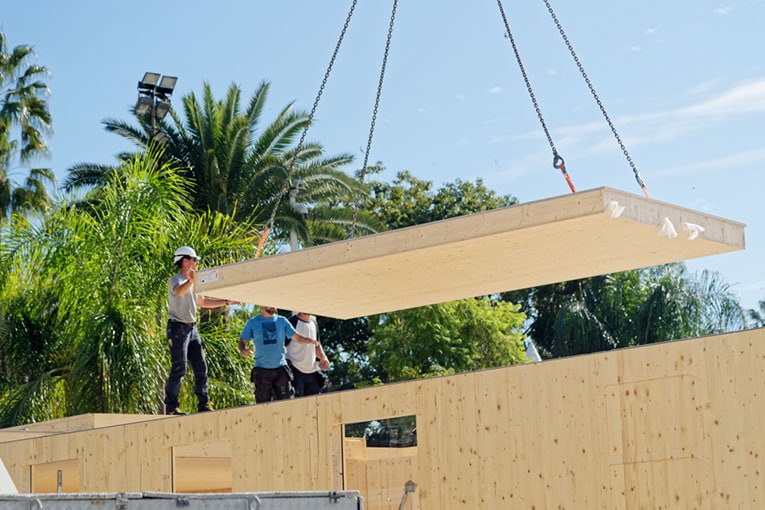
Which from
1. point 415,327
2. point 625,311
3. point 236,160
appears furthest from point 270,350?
point 625,311

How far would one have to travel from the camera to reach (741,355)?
1070cm

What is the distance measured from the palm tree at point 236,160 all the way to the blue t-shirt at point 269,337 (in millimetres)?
16063

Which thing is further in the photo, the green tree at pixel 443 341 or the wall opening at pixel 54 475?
the green tree at pixel 443 341

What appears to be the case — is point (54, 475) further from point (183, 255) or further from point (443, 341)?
point (443, 341)

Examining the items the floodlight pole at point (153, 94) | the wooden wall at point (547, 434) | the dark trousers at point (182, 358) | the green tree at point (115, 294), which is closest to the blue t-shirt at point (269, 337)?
the dark trousers at point (182, 358)

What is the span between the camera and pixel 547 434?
38.5ft

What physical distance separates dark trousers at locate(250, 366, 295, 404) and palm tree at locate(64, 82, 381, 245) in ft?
52.6

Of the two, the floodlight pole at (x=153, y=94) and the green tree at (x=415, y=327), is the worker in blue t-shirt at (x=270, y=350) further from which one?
the green tree at (x=415, y=327)

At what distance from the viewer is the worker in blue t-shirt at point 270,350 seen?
1473 centimetres

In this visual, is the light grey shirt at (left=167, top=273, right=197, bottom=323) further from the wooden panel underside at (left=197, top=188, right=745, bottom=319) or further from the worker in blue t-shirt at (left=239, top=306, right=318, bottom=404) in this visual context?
the wooden panel underside at (left=197, top=188, right=745, bottom=319)

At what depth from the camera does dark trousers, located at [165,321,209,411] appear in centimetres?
1406

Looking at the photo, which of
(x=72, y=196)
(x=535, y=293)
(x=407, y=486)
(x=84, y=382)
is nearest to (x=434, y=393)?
(x=407, y=486)

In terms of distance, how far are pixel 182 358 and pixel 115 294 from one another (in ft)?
32.6

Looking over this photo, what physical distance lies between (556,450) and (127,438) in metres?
5.79
